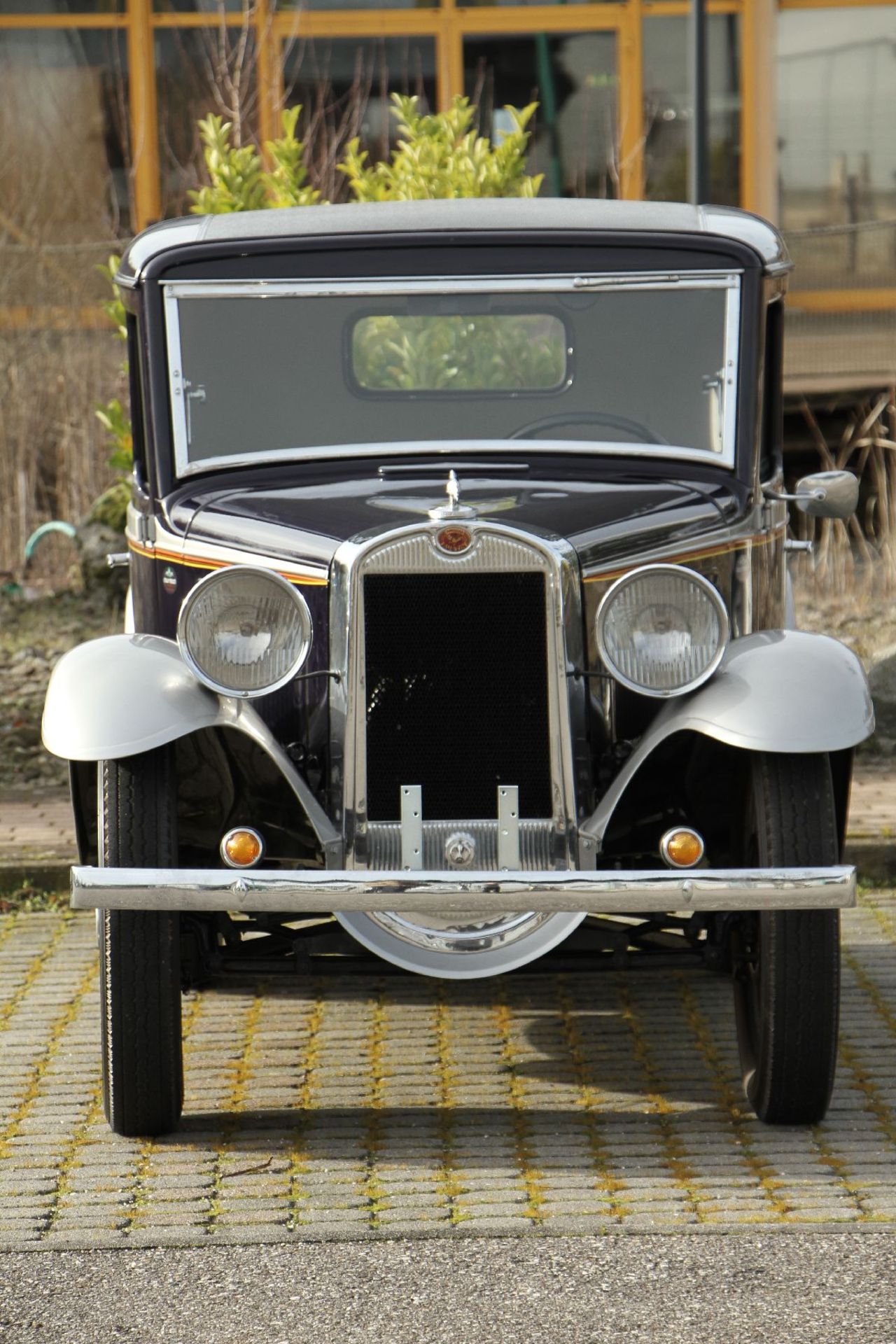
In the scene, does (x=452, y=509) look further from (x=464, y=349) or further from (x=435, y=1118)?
(x=435, y=1118)

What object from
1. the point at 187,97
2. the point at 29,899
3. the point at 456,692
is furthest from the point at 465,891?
the point at 187,97

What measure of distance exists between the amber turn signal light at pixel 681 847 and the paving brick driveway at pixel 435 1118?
0.38 m

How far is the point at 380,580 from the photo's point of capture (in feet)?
14.3

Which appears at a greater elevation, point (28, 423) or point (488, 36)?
point (488, 36)

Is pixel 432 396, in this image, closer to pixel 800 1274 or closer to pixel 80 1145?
pixel 80 1145

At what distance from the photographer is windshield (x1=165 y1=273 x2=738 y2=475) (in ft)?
16.6

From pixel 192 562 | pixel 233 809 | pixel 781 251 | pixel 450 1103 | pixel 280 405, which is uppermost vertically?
pixel 781 251

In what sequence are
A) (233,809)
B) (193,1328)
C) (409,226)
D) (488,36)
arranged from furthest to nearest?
(488,36) < (409,226) < (233,809) < (193,1328)

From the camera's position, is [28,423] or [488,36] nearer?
[28,423]

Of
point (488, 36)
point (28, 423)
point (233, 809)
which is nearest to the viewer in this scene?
point (233, 809)

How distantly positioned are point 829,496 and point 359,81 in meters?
10.8

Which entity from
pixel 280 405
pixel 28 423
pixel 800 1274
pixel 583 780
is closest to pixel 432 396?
pixel 280 405

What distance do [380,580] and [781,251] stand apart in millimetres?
1635

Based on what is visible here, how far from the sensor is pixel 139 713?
14.0 feet
